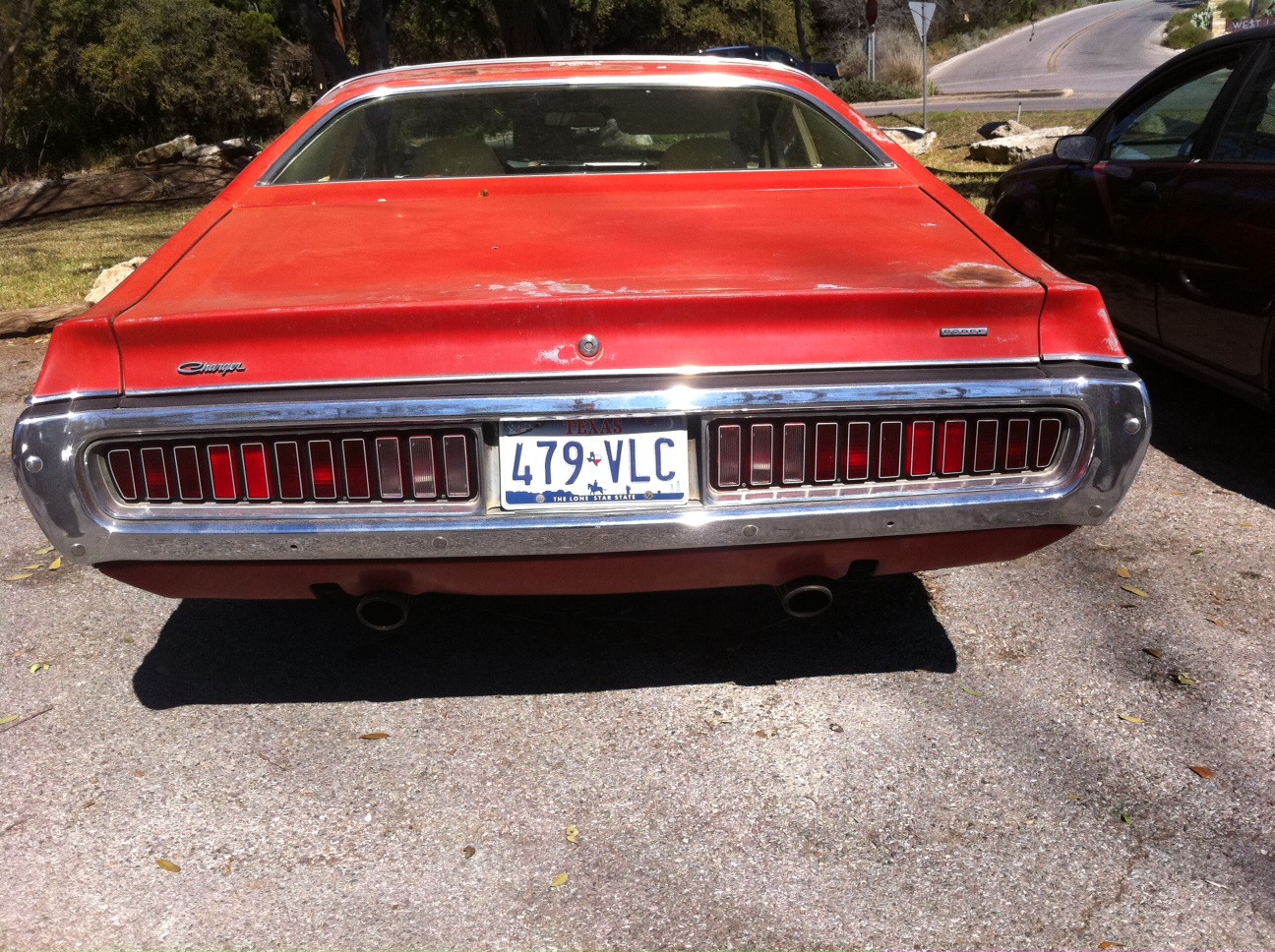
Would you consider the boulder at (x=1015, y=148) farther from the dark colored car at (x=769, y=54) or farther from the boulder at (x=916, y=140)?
the dark colored car at (x=769, y=54)

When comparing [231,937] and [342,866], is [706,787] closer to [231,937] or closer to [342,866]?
[342,866]

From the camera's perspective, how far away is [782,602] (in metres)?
2.71

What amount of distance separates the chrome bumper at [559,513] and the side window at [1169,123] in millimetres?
2593

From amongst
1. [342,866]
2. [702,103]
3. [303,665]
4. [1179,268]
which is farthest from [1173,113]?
[342,866]

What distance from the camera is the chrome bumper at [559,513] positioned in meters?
2.37

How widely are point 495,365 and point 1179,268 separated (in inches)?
122

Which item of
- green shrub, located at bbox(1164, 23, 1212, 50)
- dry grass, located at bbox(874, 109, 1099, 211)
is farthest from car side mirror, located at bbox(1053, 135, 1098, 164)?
green shrub, located at bbox(1164, 23, 1212, 50)

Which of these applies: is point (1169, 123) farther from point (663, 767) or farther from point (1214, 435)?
point (663, 767)

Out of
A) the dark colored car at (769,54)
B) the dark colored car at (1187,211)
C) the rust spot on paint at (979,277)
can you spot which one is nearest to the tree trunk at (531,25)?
the dark colored car at (769,54)

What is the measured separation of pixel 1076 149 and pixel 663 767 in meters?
3.49

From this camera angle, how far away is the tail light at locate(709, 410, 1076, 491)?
2.45 metres

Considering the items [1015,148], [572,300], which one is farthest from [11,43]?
[572,300]

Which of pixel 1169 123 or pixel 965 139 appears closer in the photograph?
pixel 1169 123

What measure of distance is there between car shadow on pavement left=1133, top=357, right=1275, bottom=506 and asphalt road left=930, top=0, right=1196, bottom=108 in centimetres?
1817
